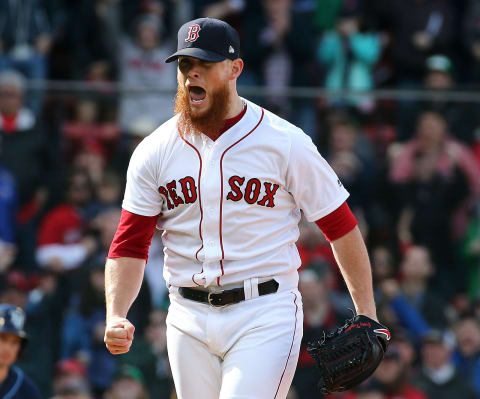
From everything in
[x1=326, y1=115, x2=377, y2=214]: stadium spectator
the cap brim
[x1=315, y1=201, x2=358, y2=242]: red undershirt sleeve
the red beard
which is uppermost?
the cap brim

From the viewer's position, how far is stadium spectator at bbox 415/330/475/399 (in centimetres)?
827

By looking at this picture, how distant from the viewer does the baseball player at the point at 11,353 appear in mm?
6023

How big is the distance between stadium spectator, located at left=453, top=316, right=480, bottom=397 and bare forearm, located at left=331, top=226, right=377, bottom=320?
4382 millimetres

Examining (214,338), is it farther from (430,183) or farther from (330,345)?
(430,183)

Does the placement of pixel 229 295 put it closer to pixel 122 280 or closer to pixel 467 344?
pixel 122 280

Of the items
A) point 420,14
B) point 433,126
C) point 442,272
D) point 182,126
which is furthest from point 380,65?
point 182,126

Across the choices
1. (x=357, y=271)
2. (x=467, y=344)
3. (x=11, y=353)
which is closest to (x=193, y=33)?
(x=357, y=271)

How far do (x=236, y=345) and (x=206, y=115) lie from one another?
95 centimetres

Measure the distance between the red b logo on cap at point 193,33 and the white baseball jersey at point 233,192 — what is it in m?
0.40

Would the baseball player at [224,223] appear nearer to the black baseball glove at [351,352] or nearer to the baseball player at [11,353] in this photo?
the black baseball glove at [351,352]

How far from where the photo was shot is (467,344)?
854 cm

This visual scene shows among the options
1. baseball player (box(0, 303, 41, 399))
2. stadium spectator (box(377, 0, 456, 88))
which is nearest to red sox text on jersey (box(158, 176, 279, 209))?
baseball player (box(0, 303, 41, 399))

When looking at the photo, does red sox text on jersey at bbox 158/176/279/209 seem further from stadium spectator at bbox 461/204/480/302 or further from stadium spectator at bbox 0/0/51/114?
stadium spectator at bbox 0/0/51/114

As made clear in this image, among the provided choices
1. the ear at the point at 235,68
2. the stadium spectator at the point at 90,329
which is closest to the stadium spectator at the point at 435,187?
the stadium spectator at the point at 90,329
